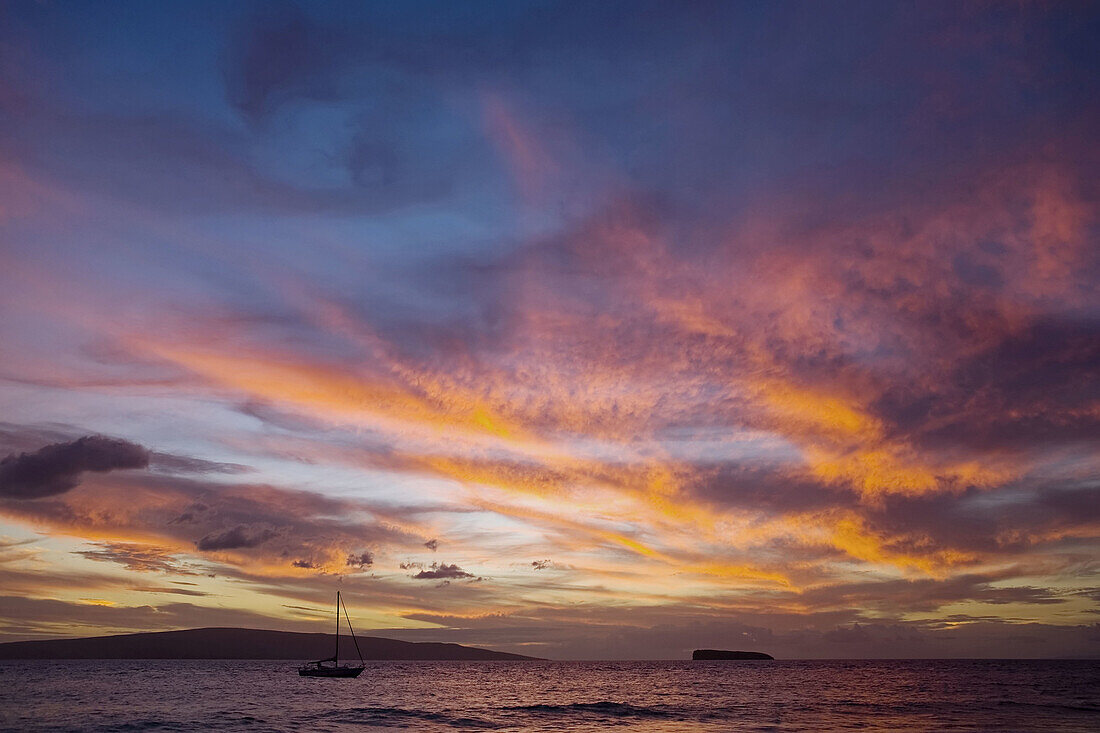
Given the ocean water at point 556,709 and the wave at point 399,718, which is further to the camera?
the wave at point 399,718

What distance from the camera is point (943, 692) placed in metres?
130

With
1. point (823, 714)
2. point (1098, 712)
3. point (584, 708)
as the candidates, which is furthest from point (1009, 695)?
point (584, 708)

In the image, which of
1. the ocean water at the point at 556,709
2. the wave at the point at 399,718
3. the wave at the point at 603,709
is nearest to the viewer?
the ocean water at the point at 556,709

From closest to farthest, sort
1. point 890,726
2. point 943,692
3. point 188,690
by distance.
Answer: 1. point 890,726
2. point 943,692
3. point 188,690

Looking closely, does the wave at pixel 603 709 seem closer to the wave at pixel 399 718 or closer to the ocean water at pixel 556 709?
the ocean water at pixel 556 709

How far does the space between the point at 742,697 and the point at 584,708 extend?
34170 millimetres

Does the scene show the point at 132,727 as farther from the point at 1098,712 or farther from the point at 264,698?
the point at 1098,712

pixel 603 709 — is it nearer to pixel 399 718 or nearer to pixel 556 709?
pixel 556 709

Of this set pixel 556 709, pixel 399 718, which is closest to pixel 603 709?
pixel 556 709

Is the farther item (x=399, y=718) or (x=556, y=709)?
(x=556, y=709)

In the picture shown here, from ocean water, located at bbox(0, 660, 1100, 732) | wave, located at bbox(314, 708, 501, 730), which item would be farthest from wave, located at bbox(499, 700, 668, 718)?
wave, located at bbox(314, 708, 501, 730)

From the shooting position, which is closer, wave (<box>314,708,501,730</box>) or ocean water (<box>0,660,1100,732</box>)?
ocean water (<box>0,660,1100,732</box>)

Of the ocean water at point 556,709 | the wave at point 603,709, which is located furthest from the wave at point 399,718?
the wave at point 603,709

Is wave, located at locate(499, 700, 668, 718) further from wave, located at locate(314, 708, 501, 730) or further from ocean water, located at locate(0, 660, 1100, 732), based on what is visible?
wave, located at locate(314, 708, 501, 730)
